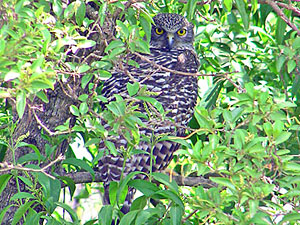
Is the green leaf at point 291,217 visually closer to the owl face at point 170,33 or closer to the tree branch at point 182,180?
the tree branch at point 182,180

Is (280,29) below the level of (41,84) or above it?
below

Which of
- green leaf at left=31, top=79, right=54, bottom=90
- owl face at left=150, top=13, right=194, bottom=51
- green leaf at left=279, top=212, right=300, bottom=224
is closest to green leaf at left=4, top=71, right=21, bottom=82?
green leaf at left=31, top=79, right=54, bottom=90

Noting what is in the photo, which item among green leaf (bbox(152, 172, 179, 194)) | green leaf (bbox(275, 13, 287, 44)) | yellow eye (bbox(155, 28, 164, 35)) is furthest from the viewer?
yellow eye (bbox(155, 28, 164, 35))

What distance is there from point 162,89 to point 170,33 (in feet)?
2.86

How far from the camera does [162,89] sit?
4.08 meters

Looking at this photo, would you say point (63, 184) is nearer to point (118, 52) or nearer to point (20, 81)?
point (118, 52)

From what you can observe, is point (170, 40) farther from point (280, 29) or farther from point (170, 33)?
point (280, 29)

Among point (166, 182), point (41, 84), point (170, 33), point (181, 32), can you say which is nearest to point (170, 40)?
point (170, 33)

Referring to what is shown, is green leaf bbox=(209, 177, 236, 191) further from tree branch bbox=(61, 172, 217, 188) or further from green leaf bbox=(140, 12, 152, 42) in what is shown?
tree branch bbox=(61, 172, 217, 188)

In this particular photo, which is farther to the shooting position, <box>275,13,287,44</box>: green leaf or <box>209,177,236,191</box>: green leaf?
<box>275,13,287,44</box>: green leaf

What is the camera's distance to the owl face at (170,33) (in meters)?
4.72

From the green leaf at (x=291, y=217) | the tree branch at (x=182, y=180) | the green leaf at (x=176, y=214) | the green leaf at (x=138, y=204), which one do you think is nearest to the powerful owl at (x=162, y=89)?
the tree branch at (x=182, y=180)

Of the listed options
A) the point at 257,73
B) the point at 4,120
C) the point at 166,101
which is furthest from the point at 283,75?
the point at 4,120

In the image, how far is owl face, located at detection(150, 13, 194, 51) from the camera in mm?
4719
